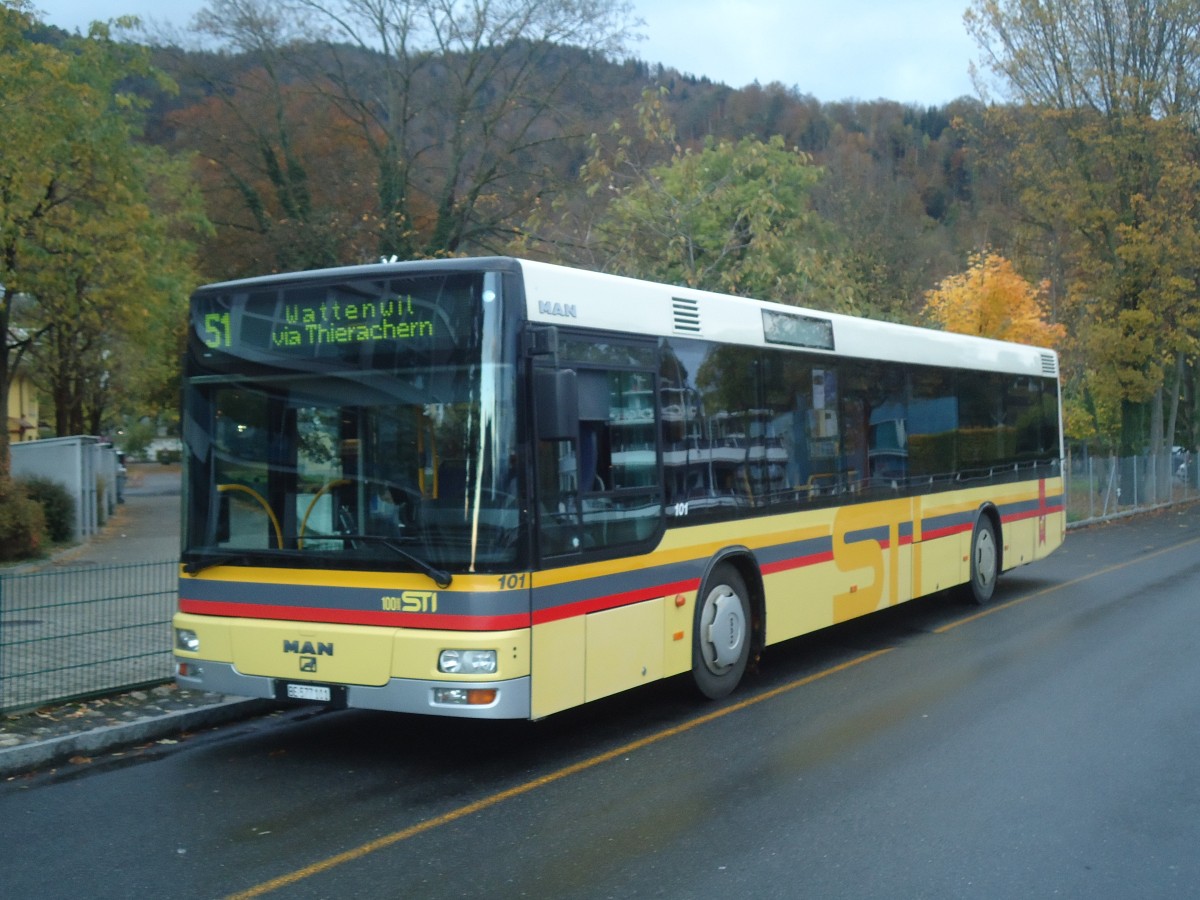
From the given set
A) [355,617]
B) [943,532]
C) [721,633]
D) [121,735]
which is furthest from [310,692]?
[943,532]

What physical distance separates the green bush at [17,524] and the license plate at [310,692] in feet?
41.7

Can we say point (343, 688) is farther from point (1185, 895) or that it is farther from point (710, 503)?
point (1185, 895)

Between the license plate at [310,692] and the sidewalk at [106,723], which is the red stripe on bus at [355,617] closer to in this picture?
the license plate at [310,692]

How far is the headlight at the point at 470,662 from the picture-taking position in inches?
271

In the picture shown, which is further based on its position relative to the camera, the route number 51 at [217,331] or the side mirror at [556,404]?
the route number 51 at [217,331]

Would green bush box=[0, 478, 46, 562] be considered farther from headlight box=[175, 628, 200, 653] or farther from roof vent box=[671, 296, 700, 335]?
roof vent box=[671, 296, 700, 335]

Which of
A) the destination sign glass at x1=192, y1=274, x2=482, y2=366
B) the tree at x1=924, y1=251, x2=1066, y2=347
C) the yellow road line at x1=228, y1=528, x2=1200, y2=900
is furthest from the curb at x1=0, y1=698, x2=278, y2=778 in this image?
the tree at x1=924, y1=251, x2=1066, y2=347

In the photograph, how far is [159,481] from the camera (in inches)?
2343

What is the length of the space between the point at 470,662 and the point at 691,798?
1419 mm

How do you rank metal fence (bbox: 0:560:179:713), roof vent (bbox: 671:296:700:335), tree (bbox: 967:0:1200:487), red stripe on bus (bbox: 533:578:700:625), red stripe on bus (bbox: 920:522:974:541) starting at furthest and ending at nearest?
tree (bbox: 967:0:1200:487)
red stripe on bus (bbox: 920:522:974:541)
roof vent (bbox: 671:296:700:335)
metal fence (bbox: 0:560:179:713)
red stripe on bus (bbox: 533:578:700:625)

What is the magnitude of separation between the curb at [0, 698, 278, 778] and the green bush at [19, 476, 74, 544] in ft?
45.0

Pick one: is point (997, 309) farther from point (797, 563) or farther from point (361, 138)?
point (797, 563)

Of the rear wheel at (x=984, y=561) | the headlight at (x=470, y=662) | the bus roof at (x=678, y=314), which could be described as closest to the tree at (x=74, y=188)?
the bus roof at (x=678, y=314)

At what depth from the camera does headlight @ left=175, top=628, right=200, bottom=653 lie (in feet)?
25.5
